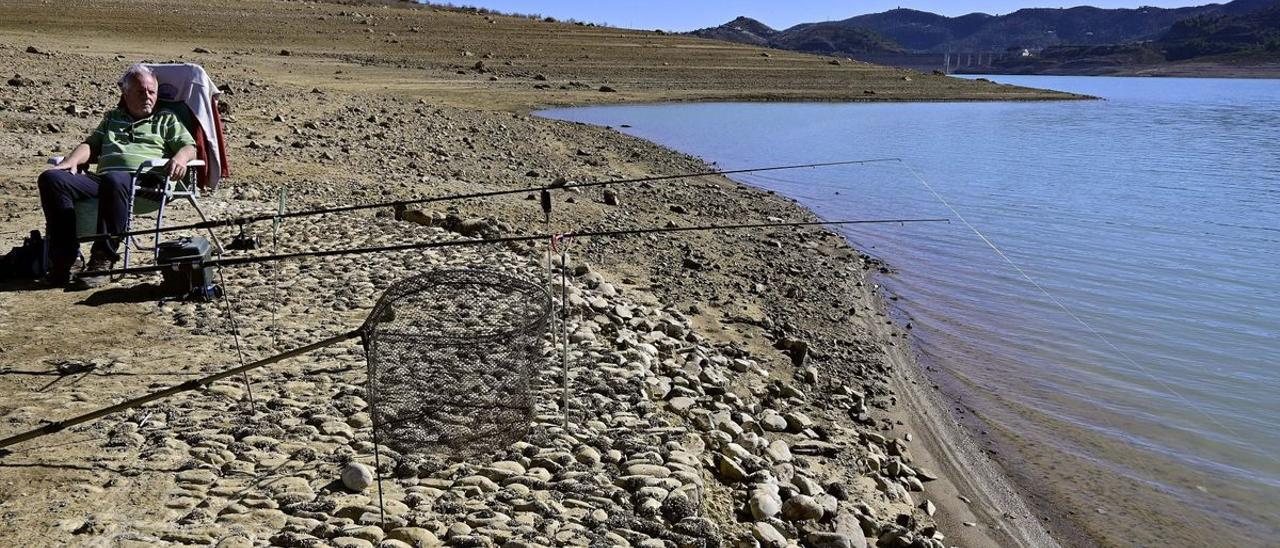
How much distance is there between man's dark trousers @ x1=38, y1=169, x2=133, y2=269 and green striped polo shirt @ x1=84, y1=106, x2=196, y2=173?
0.64 ft

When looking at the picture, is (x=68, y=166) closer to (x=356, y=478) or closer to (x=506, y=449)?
(x=356, y=478)

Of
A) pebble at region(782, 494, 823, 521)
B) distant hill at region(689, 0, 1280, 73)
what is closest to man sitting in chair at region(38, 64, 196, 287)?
pebble at region(782, 494, 823, 521)

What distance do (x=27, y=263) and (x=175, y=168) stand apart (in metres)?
0.94

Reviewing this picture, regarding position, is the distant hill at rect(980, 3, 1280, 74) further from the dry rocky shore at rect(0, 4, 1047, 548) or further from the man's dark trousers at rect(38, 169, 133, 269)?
the man's dark trousers at rect(38, 169, 133, 269)

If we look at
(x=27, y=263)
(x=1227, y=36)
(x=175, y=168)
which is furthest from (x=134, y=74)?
(x=1227, y=36)

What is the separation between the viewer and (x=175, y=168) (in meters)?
5.72

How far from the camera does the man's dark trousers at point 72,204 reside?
5340 mm

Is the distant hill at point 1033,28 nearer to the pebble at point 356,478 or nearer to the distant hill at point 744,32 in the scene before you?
the distant hill at point 744,32

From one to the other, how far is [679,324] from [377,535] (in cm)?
354

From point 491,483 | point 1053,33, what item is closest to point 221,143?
point 491,483

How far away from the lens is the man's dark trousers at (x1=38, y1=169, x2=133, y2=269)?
5.34m

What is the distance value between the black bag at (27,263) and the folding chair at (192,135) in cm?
48

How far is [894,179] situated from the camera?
16781mm

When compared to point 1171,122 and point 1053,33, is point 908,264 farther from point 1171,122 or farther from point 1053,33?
point 1053,33
